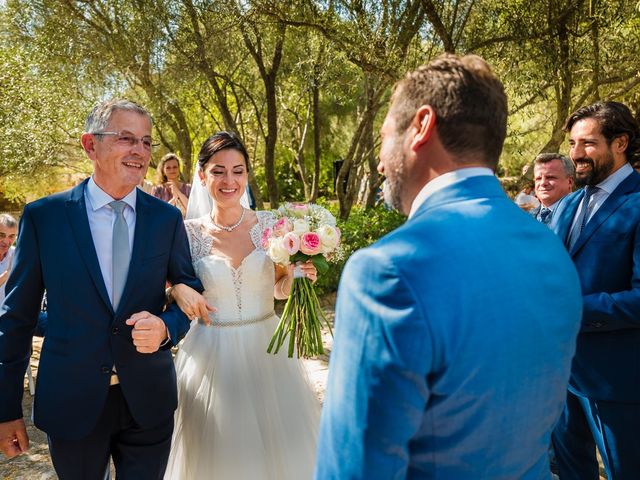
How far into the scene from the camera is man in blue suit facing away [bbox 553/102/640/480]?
2463 mm

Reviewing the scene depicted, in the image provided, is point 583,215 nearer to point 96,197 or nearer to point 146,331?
point 146,331

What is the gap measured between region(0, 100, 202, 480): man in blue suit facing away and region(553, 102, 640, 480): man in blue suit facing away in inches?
81.8

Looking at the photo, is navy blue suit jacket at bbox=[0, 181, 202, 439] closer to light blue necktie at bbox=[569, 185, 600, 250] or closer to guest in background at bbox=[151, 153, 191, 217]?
light blue necktie at bbox=[569, 185, 600, 250]

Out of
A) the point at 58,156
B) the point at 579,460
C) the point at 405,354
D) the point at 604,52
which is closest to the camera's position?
the point at 405,354

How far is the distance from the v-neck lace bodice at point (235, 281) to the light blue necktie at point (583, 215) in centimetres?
190

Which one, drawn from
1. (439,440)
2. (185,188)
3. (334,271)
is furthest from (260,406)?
(334,271)

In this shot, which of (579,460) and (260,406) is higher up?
(260,406)

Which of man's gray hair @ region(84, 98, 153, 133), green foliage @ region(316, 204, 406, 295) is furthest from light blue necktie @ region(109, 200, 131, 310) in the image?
green foliage @ region(316, 204, 406, 295)

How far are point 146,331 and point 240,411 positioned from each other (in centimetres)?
123

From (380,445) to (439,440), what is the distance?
0.54 ft

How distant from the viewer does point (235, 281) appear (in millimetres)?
3357

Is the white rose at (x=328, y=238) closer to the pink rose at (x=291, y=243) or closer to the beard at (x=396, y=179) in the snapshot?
the pink rose at (x=291, y=243)

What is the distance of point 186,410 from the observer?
10.6 ft

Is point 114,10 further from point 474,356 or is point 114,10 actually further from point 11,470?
point 474,356
